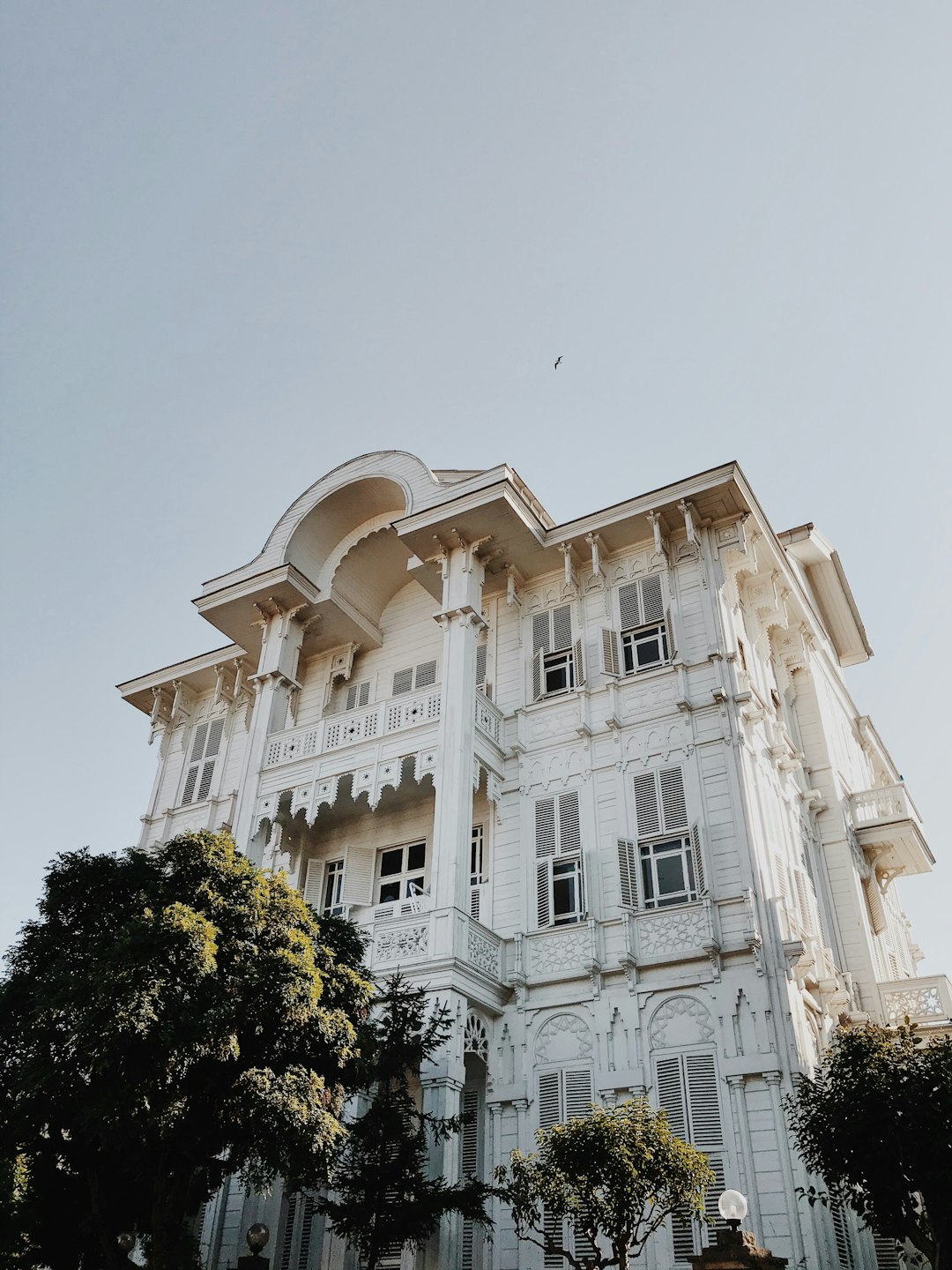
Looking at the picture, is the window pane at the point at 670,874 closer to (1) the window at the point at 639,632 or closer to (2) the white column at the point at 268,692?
(1) the window at the point at 639,632

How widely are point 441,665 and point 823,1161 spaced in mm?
10934

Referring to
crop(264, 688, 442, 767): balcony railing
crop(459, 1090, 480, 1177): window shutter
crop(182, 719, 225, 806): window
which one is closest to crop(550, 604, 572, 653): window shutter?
crop(264, 688, 442, 767): balcony railing

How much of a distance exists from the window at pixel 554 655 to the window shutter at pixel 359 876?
464 centimetres

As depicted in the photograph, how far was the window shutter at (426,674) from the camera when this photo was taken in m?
22.7

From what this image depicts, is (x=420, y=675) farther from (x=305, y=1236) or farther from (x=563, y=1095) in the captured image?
(x=305, y=1236)

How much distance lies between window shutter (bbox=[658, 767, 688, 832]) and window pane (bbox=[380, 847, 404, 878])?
5539 mm

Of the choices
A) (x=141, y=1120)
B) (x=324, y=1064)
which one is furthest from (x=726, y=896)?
(x=141, y=1120)

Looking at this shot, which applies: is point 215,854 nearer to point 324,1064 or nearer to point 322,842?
point 324,1064

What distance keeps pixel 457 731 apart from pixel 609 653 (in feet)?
11.5

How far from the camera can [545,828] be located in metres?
18.8

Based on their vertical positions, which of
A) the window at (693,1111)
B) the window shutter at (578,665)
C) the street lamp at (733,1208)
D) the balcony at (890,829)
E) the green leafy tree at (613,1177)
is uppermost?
the window shutter at (578,665)

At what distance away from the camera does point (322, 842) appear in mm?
21562

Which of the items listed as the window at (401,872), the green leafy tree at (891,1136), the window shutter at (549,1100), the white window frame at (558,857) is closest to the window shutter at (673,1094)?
the window shutter at (549,1100)

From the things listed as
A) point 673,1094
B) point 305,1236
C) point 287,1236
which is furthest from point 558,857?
point 287,1236
